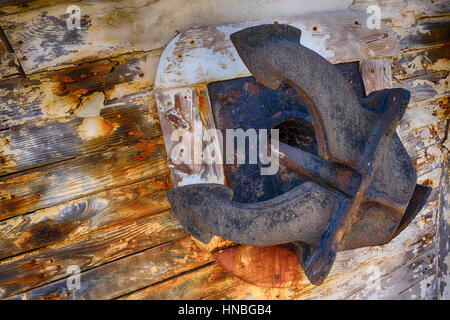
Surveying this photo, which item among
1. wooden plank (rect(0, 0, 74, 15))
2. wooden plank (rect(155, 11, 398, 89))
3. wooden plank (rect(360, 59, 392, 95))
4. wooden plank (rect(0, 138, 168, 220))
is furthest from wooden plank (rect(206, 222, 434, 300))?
wooden plank (rect(0, 0, 74, 15))

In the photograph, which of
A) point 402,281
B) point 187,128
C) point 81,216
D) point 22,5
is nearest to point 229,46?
point 187,128


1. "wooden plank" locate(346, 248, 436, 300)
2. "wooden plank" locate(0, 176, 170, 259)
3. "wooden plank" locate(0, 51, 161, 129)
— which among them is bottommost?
"wooden plank" locate(346, 248, 436, 300)

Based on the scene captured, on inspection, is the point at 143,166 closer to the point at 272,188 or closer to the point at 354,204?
the point at 272,188

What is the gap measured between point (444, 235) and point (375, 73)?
1.09 meters

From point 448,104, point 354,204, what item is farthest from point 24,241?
point 448,104

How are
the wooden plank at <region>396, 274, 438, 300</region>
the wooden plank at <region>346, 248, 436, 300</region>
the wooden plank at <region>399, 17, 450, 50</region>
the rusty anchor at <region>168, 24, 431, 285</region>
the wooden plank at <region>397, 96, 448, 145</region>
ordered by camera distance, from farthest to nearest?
the wooden plank at <region>396, 274, 438, 300</region> < the wooden plank at <region>346, 248, 436, 300</region> < the wooden plank at <region>397, 96, 448, 145</region> < the wooden plank at <region>399, 17, 450, 50</region> < the rusty anchor at <region>168, 24, 431, 285</region>

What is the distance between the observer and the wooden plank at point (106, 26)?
113cm

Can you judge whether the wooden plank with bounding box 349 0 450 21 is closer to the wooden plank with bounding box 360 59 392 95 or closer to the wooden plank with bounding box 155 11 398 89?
the wooden plank with bounding box 155 11 398 89

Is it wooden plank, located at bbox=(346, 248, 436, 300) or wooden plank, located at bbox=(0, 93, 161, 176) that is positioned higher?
wooden plank, located at bbox=(0, 93, 161, 176)

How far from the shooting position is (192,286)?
1521 millimetres

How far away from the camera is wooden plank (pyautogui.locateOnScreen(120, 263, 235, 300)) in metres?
1.47

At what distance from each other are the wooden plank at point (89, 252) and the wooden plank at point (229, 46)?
0.54m

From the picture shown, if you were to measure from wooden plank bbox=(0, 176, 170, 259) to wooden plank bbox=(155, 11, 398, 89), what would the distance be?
0.40m

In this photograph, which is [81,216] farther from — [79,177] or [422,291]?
[422,291]
